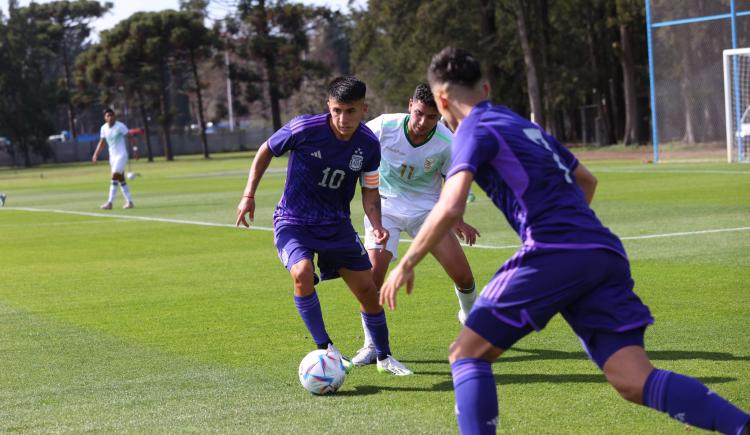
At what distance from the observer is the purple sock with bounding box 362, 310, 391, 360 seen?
7.34 metres

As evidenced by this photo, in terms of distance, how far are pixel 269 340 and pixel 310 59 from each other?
8051cm

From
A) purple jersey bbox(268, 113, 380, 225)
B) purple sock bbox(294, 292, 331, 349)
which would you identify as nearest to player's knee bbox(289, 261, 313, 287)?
purple sock bbox(294, 292, 331, 349)

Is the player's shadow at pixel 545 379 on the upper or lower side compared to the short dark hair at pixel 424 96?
lower

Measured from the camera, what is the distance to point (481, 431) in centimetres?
453

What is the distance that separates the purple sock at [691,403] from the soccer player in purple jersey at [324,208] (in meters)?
2.86

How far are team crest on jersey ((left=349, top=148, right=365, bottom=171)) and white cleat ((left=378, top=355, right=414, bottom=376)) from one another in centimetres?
132

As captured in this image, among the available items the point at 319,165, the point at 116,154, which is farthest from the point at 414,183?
the point at 116,154

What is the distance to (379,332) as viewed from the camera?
738cm

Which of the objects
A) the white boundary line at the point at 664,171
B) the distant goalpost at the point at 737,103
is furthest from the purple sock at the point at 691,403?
the distant goalpost at the point at 737,103

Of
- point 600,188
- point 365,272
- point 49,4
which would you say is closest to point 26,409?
point 365,272

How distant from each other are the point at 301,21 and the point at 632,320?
7951cm

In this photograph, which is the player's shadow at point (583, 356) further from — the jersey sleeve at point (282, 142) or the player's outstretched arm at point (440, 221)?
the player's outstretched arm at point (440, 221)

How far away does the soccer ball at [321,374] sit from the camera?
6625 millimetres

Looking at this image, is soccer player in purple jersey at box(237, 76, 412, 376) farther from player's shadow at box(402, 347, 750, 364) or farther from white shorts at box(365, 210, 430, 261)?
white shorts at box(365, 210, 430, 261)
